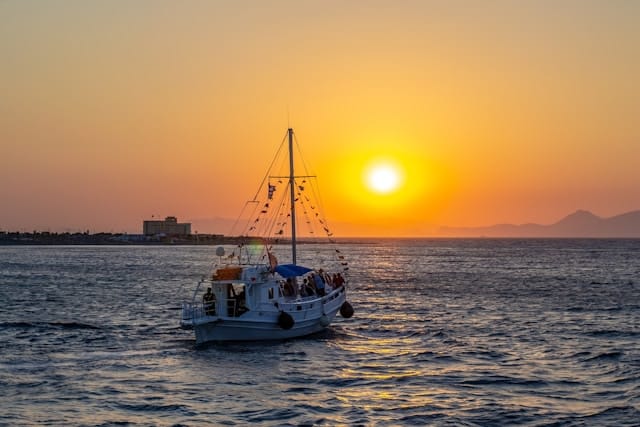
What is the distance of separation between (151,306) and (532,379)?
124 ft

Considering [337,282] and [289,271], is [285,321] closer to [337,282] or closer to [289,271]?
[289,271]

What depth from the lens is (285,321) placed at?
134 ft

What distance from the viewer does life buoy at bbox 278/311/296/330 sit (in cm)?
4078

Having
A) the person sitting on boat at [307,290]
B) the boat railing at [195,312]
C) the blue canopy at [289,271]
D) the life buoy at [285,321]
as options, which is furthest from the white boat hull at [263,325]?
the blue canopy at [289,271]

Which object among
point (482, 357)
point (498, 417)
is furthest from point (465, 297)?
point (498, 417)

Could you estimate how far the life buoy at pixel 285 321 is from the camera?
134 feet

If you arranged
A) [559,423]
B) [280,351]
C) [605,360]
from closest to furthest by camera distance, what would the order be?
[559,423] → [605,360] → [280,351]

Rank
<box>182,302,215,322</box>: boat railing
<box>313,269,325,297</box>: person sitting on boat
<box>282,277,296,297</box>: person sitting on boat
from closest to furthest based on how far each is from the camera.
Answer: <box>182,302,215,322</box>: boat railing, <box>282,277,296,297</box>: person sitting on boat, <box>313,269,325,297</box>: person sitting on boat

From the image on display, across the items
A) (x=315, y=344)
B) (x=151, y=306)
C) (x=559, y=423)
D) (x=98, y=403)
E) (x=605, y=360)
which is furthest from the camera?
(x=151, y=306)

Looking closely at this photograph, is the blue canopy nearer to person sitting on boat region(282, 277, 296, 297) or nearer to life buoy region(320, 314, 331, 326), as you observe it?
person sitting on boat region(282, 277, 296, 297)

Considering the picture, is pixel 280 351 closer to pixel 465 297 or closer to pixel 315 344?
pixel 315 344

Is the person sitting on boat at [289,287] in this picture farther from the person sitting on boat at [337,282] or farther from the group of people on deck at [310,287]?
the person sitting on boat at [337,282]

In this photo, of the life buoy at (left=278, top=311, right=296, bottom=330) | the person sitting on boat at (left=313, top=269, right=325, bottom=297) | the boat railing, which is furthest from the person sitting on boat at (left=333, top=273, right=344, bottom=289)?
the boat railing

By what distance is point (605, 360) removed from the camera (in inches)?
1426
